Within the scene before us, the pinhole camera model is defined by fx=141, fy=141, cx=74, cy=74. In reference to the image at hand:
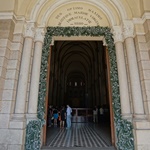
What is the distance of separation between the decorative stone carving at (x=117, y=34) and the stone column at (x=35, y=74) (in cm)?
258

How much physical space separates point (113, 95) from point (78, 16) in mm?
3338

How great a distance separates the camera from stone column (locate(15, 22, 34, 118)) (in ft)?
13.7

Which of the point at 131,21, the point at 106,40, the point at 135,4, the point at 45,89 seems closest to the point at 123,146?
the point at 45,89

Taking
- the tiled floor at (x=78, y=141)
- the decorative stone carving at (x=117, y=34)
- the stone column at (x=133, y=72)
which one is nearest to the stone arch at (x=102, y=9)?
the decorative stone carving at (x=117, y=34)

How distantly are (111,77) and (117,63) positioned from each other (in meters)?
0.52

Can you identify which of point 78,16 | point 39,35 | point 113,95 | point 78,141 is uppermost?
point 78,16

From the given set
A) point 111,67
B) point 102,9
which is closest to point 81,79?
point 102,9

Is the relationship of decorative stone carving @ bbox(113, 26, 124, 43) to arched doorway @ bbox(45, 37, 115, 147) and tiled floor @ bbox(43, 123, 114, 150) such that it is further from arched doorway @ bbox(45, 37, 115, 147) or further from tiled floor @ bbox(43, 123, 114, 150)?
tiled floor @ bbox(43, 123, 114, 150)

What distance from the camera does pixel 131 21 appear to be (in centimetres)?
488

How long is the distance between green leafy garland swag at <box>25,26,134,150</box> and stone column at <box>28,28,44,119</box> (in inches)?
7.8

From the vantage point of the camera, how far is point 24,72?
4.45m

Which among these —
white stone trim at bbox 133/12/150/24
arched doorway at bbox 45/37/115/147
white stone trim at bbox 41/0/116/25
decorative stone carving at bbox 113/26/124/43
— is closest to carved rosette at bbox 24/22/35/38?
white stone trim at bbox 41/0/116/25

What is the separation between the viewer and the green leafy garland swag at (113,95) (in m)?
3.97

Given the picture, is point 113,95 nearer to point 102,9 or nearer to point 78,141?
point 78,141
